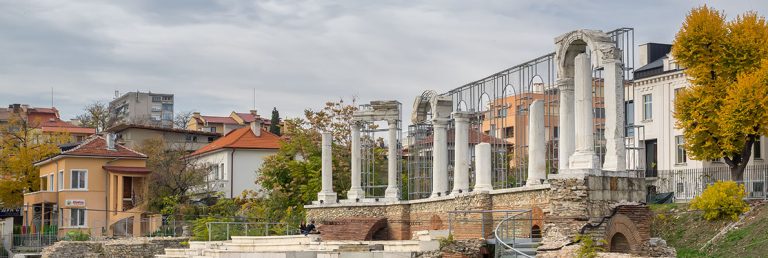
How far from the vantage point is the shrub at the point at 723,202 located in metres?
38.7

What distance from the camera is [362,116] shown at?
4931cm

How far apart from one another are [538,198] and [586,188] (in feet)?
17.1

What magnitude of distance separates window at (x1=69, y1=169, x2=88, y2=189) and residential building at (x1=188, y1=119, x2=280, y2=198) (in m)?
8.41

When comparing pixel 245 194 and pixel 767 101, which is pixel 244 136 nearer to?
pixel 245 194

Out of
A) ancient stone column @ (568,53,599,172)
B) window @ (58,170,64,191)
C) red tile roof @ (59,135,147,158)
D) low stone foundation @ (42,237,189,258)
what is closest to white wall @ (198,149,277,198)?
red tile roof @ (59,135,147,158)

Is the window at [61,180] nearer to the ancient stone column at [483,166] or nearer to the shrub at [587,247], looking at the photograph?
the ancient stone column at [483,166]

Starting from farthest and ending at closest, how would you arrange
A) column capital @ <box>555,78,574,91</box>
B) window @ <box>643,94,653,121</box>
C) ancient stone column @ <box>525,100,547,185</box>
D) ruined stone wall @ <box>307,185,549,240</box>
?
window @ <box>643,94,653,121</box>, ancient stone column @ <box>525,100,547,185</box>, ruined stone wall @ <box>307,185,549,240</box>, column capital @ <box>555,78,574,91</box>

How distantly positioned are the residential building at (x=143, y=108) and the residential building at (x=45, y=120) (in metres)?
6.71

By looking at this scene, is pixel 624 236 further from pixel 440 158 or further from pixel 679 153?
pixel 679 153

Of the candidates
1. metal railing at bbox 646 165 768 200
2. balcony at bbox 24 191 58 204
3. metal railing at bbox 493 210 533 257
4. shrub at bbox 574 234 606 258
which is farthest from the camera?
balcony at bbox 24 191 58 204

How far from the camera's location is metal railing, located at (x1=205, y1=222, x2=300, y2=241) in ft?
156

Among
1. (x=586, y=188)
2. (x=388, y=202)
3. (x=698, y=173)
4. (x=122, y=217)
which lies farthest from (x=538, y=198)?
(x=122, y=217)

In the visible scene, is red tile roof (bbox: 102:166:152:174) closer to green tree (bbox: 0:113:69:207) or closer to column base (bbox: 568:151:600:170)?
green tree (bbox: 0:113:69:207)

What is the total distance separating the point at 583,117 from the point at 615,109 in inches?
32.8
